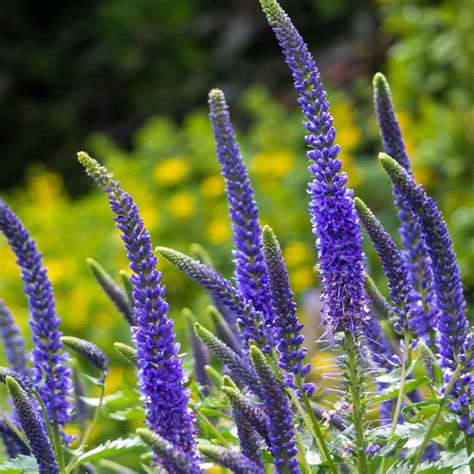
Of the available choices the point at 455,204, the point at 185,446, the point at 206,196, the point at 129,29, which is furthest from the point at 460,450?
the point at 129,29

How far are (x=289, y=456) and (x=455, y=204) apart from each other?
6030 mm

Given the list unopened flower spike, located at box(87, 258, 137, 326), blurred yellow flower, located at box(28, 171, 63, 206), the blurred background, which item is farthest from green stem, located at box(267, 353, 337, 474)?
blurred yellow flower, located at box(28, 171, 63, 206)

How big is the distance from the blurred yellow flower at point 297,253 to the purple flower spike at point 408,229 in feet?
16.6

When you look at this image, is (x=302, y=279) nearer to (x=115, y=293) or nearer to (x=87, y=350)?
(x=115, y=293)

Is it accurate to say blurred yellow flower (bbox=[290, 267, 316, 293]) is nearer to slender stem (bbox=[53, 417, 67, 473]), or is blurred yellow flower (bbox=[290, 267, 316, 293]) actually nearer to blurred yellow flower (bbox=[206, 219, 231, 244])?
blurred yellow flower (bbox=[206, 219, 231, 244])

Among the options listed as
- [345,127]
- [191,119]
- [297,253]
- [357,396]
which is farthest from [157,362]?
[191,119]

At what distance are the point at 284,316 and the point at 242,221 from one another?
433mm

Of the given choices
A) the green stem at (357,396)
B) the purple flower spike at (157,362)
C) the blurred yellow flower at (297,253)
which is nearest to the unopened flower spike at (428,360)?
the green stem at (357,396)

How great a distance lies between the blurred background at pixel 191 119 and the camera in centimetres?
797

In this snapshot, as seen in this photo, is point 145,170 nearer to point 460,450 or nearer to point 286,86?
point 286,86

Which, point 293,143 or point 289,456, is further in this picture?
point 293,143

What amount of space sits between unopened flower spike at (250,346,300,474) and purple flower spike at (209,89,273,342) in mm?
423

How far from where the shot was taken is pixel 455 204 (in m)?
7.66

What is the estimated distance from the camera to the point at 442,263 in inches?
80.7
